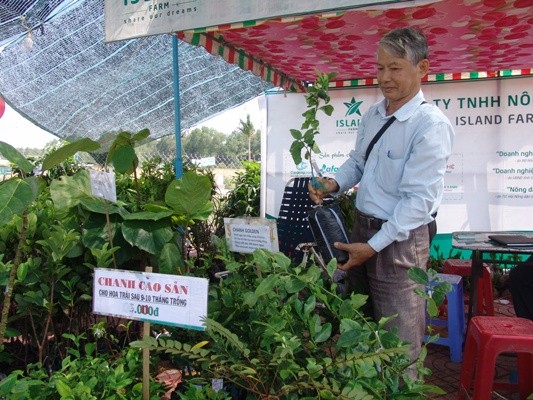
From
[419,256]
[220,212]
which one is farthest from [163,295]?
[220,212]

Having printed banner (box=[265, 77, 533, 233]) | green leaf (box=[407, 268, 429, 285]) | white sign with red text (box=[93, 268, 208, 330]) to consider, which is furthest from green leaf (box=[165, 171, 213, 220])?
printed banner (box=[265, 77, 533, 233])

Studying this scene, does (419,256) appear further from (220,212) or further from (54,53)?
(54,53)

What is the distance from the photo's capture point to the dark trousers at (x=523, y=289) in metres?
2.27

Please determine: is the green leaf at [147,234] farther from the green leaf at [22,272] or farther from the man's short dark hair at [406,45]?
the man's short dark hair at [406,45]

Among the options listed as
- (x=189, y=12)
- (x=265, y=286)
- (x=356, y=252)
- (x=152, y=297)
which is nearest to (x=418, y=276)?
(x=265, y=286)

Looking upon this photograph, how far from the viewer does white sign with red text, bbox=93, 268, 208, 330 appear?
3.71ft

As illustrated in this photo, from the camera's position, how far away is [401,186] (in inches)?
58.1

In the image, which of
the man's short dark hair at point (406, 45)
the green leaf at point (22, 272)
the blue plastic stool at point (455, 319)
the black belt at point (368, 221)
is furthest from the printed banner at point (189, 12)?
the green leaf at point (22, 272)

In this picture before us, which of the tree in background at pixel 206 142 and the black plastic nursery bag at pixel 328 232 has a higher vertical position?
the tree in background at pixel 206 142

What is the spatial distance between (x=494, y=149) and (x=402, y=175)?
3.32 metres

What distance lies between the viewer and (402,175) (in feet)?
4.91

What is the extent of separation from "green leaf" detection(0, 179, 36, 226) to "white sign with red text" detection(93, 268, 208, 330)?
27 cm

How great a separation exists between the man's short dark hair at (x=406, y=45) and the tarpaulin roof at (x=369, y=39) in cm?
87

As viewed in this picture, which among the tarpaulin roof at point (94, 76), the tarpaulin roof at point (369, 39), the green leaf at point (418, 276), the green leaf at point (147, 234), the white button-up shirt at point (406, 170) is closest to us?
the green leaf at point (418, 276)
